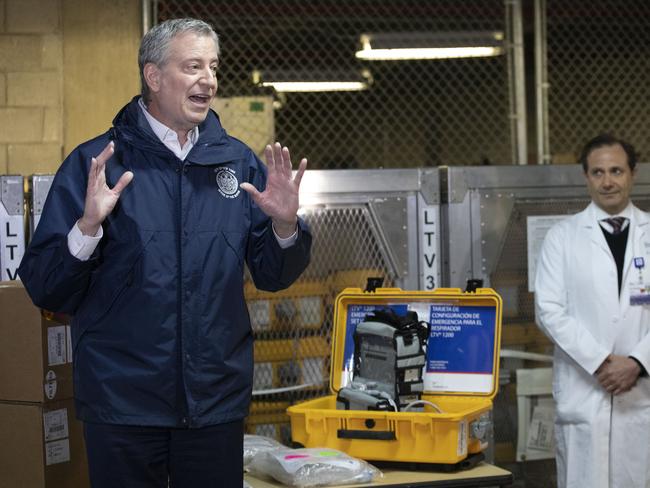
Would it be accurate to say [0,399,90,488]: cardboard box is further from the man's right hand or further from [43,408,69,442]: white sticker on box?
the man's right hand

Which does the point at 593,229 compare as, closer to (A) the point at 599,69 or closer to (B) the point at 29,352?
(B) the point at 29,352

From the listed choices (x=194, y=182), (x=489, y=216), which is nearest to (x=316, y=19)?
(x=489, y=216)

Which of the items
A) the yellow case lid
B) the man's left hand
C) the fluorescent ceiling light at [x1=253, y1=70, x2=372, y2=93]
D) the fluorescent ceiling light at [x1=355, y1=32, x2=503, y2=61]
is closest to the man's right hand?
the yellow case lid

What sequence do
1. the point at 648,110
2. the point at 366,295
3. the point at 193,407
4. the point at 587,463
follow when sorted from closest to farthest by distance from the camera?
1. the point at 193,407
2. the point at 366,295
3. the point at 587,463
4. the point at 648,110

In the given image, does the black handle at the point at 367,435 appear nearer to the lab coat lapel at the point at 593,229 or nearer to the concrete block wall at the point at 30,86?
the lab coat lapel at the point at 593,229

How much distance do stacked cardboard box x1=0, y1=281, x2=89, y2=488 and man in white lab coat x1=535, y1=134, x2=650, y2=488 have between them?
2.03m

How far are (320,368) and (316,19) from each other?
413cm

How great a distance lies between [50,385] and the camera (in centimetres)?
366

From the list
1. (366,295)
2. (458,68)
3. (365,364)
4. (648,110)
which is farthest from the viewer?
(458,68)

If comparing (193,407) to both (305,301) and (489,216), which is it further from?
(489,216)

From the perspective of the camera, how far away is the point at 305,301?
15.8 feet

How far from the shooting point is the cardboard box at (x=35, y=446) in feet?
11.9

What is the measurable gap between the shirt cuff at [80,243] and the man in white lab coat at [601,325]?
244cm

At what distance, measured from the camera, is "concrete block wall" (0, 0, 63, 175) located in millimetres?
5082
